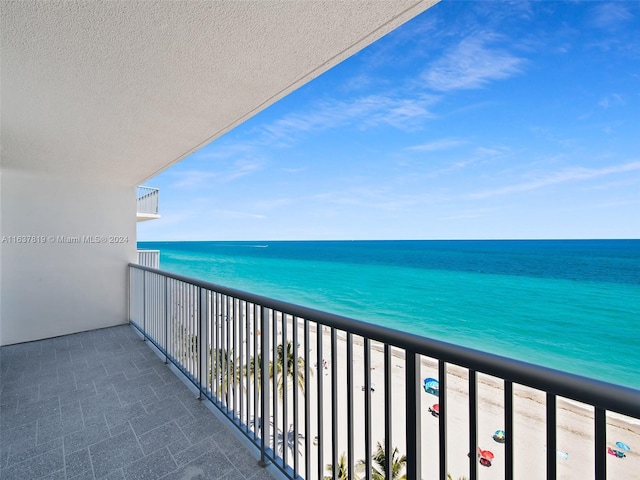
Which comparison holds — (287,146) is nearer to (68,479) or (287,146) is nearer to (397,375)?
(397,375)

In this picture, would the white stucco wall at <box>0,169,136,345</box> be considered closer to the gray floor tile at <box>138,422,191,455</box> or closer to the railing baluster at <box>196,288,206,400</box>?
the railing baluster at <box>196,288,206,400</box>

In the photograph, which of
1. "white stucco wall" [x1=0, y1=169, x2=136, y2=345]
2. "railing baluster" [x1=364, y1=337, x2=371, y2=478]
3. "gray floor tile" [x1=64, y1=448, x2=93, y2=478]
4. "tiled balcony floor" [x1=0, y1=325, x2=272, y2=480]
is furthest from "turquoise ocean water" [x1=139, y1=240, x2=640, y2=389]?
"gray floor tile" [x1=64, y1=448, x2=93, y2=478]

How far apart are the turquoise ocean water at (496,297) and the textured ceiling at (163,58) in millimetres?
14218

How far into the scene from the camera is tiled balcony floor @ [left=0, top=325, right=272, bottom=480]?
1775mm

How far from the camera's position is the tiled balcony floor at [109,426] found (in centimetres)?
178

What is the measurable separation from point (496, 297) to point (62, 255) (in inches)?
881

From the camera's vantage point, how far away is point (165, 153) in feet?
10.8

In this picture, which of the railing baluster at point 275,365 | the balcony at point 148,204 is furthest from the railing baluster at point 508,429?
the balcony at point 148,204

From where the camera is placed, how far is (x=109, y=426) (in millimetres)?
2172

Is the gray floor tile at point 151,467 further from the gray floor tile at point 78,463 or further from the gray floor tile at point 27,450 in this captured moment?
the gray floor tile at point 27,450

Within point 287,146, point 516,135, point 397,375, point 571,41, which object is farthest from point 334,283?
point 571,41

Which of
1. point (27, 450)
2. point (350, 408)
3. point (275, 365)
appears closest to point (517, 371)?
point (350, 408)

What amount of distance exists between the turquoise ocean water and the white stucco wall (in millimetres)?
13284

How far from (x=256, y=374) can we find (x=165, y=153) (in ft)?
8.49
